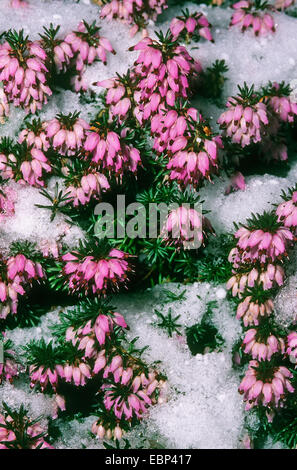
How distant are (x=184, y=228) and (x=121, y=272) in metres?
0.61

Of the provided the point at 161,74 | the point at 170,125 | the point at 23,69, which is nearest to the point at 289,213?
the point at 170,125

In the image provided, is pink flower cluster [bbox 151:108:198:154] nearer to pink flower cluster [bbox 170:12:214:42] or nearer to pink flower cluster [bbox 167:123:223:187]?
pink flower cluster [bbox 167:123:223:187]

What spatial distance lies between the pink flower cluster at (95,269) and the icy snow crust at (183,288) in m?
0.45

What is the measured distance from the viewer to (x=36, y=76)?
441 cm

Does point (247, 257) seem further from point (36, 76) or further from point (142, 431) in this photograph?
point (36, 76)

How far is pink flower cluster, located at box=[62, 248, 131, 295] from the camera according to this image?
13.1 feet

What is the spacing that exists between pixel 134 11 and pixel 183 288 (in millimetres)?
2426

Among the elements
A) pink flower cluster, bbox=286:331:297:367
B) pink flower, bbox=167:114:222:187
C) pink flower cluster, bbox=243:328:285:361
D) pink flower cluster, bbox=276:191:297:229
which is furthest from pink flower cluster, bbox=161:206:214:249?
pink flower cluster, bbox=286:331:297:367

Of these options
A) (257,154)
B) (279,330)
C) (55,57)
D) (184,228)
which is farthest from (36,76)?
(279,330)

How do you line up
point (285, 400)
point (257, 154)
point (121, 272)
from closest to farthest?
point (121, 272) < point (285, 400) < point (257, 154)

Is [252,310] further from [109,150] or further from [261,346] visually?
[109,150]

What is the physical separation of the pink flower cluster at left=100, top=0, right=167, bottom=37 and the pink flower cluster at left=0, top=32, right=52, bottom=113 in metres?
0.74

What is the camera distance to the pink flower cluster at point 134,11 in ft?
A: 15.4

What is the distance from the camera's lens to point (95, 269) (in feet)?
13.2
